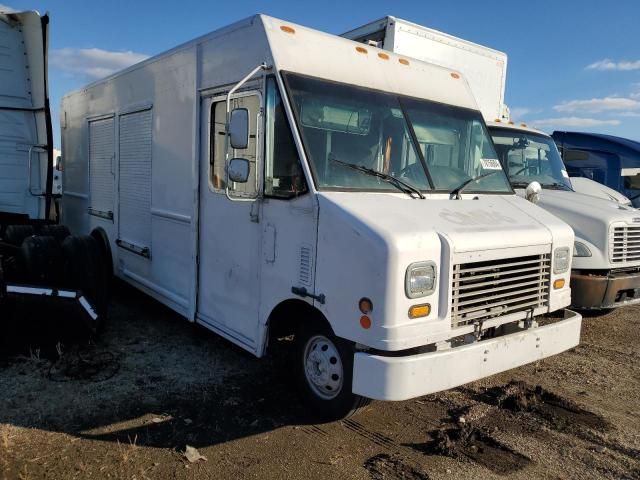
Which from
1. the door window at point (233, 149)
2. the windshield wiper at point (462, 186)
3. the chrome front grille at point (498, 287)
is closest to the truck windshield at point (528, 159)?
the windshield wiper at point (462, 186)

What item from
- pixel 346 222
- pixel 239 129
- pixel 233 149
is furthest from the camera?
pixel 233 149

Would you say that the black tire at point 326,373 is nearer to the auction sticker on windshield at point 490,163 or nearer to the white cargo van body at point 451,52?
the auction sticker on windshield at point 490,163

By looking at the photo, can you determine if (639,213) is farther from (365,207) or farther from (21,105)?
(21,105)

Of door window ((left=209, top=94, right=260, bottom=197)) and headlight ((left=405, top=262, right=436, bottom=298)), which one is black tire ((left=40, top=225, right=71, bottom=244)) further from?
headlight ((left=405, top=262, right=436, bottom=298))

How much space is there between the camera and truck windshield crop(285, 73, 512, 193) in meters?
3.96

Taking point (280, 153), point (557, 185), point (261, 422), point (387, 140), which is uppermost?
point (387, 140)

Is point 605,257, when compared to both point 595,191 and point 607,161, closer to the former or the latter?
point 595,191

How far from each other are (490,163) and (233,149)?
7.67 ft

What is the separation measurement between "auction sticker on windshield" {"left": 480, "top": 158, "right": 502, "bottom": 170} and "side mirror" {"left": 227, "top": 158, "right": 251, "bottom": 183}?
7.22 ft

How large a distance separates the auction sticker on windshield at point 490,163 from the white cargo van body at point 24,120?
5.11 meters

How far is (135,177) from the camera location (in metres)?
6.40

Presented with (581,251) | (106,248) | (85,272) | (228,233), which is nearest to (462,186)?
(228,233)

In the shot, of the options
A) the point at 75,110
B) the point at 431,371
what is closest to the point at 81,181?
the point at 75,110

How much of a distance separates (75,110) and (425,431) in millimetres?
7048
